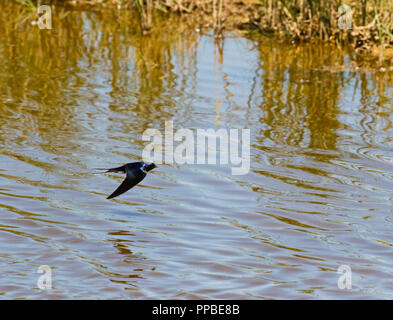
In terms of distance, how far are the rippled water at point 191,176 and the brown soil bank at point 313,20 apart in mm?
279

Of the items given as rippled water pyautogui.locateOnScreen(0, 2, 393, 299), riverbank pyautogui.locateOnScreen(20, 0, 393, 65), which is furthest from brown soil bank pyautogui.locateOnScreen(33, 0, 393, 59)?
rippled water pyautogui.locateOnScreen(0, 2, 393, 299)

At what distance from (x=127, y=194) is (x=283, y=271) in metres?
1.49

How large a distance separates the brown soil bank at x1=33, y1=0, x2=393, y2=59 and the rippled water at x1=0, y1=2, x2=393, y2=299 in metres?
0.28

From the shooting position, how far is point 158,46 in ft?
32.8

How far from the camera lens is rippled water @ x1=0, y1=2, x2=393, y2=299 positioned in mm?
4195

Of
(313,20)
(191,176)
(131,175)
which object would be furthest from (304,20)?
(131,175)

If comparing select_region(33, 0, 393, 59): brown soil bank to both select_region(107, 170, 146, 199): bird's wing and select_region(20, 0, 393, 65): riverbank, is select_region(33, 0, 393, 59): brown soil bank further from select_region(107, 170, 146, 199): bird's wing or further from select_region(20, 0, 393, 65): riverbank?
select_region(107, 170, 146, 199): bird's wing

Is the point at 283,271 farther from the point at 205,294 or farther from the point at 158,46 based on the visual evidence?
the point at 158,46

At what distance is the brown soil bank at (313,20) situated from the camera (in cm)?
964

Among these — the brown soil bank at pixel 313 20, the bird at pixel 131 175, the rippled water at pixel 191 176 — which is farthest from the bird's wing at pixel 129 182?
the brown soil bank at pixel 313 20

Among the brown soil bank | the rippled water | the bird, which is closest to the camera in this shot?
the rippled water

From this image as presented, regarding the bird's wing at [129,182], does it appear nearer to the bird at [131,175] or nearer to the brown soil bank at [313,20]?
the bird at [131,175]
